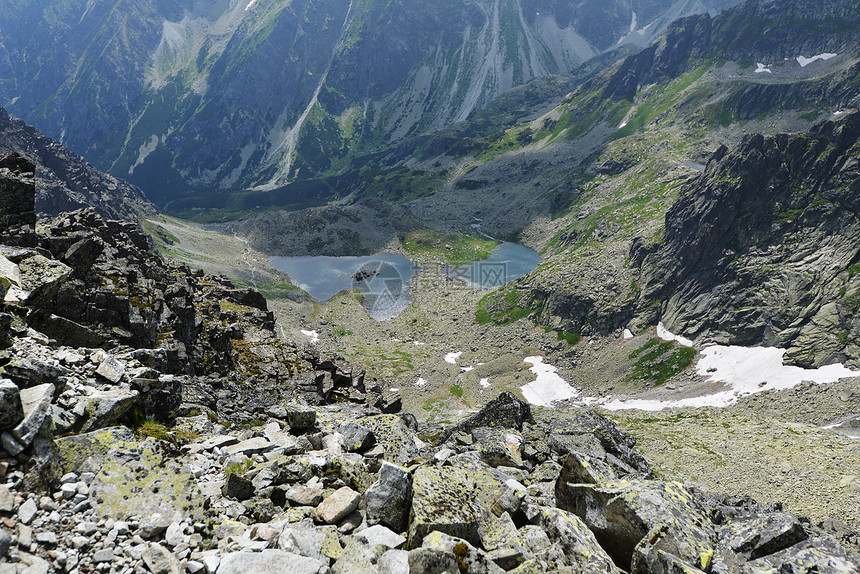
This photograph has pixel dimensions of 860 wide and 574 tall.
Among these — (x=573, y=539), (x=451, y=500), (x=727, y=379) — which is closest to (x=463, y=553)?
(x=451, y=500)

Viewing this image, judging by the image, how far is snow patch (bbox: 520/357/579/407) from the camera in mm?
→ 96188

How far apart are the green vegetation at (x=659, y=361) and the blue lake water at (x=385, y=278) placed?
252 ft

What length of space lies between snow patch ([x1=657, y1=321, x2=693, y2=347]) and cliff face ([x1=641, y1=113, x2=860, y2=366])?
217cm

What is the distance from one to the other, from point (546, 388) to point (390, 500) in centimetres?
9725

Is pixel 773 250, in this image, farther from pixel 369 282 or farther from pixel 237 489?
pixel 369 282

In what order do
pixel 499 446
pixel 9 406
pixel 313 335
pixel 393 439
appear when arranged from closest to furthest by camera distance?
1. pixel 9 406
2. pixel 393 439
3. pixel 499 446
4. pixel 313 335

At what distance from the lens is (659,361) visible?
9831 cm

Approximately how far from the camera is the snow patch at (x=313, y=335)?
124738 mm

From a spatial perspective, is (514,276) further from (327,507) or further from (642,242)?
(327,507)

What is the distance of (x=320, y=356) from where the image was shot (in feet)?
161

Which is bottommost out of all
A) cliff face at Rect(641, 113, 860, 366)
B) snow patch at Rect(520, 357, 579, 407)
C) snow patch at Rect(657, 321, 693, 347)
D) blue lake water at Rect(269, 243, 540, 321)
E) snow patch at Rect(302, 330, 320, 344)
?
snow patch at Rect(520, 357, 579, 407)

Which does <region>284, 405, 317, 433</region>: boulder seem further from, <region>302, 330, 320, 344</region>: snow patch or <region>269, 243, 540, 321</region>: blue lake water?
<region>269, 243, 540, 321</region>: blue lake water

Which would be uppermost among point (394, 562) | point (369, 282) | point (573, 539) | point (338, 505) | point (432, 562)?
point (432, 562)

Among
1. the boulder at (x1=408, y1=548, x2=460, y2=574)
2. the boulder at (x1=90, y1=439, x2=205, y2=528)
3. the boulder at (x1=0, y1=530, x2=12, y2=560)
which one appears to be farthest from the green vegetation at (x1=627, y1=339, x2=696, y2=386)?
the boulder at (x1=0, y1=530, x2=12, y2=560)
